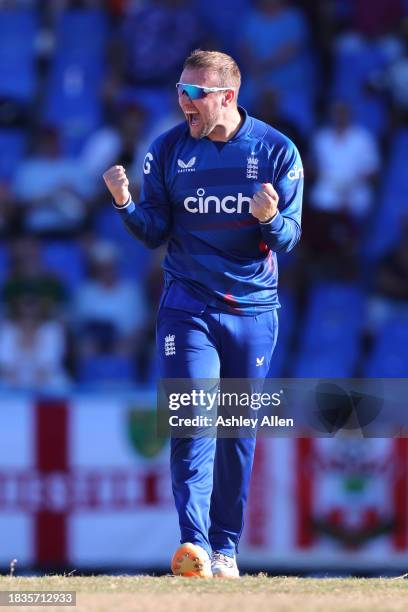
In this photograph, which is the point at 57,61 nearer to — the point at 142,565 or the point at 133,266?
the point at 133,266

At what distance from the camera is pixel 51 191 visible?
40.1ft

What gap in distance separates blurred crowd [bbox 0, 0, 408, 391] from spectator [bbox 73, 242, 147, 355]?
13 mm

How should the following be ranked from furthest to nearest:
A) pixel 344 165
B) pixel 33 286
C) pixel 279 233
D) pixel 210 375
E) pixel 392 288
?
pixel 344 165, pixel 392 288, pixel 33 286, pixel 210 375, pixel 279 233

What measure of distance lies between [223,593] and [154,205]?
1.80 metres

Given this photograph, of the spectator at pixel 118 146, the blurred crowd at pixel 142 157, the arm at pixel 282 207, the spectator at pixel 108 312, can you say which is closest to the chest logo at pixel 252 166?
the arm at pixel 282 207

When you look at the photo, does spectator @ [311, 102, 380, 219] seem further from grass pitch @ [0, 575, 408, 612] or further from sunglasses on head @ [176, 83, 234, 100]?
grass pitch @ [0, 575, 408, 612]

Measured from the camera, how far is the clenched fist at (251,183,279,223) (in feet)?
20.7

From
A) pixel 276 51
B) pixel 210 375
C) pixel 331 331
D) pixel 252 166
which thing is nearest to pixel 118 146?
pixel 276 51

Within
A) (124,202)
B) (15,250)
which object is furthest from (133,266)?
(124,202)

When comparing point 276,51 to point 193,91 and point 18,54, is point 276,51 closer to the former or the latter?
point 18,54

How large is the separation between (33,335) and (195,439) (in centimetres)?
461

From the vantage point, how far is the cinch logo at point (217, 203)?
661cm

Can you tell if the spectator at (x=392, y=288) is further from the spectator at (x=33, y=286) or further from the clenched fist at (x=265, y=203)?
the clenched fist at (x=265, y=203)

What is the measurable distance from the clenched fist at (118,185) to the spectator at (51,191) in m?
5.61
